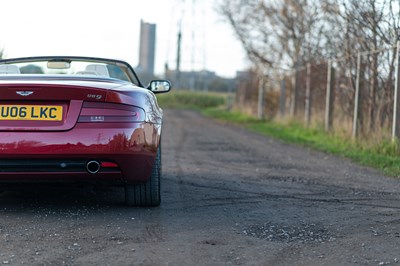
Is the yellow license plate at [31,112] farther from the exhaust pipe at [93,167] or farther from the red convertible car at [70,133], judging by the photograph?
the exhaust pipe at [93,167]

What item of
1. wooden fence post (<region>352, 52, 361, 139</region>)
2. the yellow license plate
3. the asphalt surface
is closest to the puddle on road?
the asphalt surface

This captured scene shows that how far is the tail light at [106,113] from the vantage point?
4926 mm

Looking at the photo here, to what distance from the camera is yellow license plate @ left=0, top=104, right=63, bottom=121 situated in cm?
491

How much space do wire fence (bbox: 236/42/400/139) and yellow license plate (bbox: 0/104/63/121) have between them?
724cm

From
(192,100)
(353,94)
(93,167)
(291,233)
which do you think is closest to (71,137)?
(93,167)

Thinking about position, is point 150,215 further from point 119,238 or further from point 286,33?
point 286,33

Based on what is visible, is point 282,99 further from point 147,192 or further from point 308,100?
point 147,192

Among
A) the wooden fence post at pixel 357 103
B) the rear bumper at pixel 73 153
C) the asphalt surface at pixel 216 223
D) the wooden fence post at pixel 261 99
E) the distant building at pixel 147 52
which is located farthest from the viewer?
the distant building at pixel 147 52

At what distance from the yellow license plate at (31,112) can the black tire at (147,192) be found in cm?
89

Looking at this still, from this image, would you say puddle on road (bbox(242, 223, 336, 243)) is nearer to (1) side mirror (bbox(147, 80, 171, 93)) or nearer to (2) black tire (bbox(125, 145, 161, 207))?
(2) black tire (bbox(125, 145, 161, 207))

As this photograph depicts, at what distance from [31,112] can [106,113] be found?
0.55m

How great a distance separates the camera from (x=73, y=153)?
488cm

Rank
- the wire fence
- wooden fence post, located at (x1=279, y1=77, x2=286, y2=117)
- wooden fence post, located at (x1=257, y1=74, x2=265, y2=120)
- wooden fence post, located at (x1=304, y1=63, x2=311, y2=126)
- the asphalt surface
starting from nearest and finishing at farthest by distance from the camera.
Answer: the asphalt surface
the wire fence
wooden fence post, located at (x1=304, y1=63, x2=311, y2=126)
wooden fence post, located at (x1=279, y1=77, x2=286, y2=117)
wooden fence post, located at (x1=257, y1=74, x2=265, y2=120)

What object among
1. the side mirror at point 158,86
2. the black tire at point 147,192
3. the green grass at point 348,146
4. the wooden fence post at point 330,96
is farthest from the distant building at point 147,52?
the black tire at point 147,192
